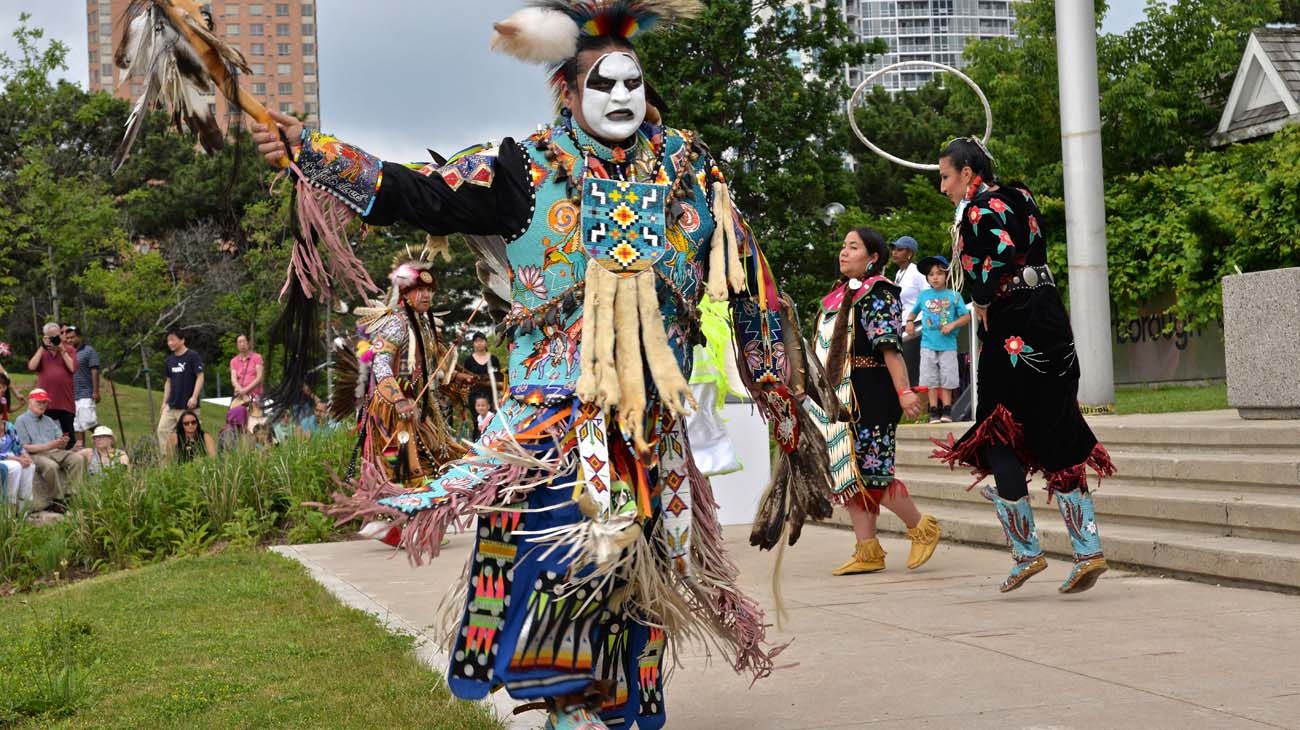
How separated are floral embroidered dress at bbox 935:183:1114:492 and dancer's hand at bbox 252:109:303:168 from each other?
12.3 ft

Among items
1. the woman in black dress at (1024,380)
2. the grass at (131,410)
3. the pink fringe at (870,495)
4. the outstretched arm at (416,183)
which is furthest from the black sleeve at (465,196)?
the grass at (131,410)

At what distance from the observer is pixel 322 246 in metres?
4.34

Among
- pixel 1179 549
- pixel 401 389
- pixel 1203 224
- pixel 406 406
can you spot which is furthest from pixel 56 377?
pixel 1203 224

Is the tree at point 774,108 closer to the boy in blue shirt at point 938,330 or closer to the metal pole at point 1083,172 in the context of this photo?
the metal pole at point 1083,172

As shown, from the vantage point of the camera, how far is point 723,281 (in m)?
4.39

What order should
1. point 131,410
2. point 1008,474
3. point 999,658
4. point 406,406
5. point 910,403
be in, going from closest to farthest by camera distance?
point 999,658, point 1008,474, point 910,403, point 406,406, point 131,410

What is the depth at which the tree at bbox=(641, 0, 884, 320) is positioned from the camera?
1256 inches

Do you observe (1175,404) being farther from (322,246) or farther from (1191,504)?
(322,246)

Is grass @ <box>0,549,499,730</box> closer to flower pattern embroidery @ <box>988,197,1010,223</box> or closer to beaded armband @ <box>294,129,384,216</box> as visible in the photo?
beaded armband @ <box>294,129,384,216</box>

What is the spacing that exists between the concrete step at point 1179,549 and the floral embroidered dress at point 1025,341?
0.72 metres

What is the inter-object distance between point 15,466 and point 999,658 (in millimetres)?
10446

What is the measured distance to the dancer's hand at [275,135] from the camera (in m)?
4.19

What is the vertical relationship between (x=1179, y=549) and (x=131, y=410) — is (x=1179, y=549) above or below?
below

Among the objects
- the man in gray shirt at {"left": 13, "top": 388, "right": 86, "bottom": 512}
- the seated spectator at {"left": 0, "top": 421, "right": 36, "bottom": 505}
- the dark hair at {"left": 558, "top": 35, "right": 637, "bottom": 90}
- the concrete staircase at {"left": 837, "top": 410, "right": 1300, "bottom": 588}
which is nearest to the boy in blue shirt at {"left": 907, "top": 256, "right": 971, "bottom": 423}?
the concrete staircase at {"left": 837, "top": 410, "right": 1300, "bottom": 588}
